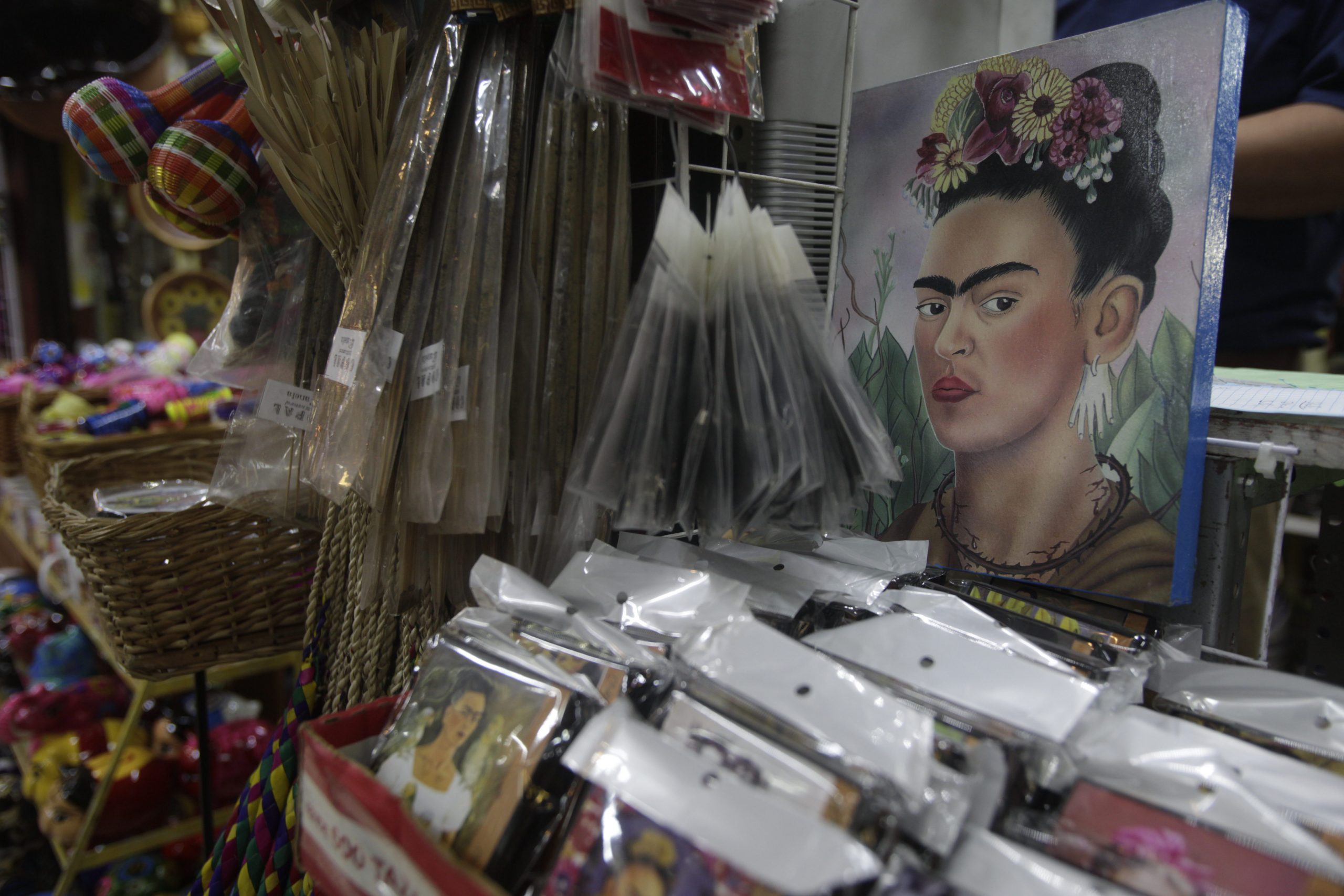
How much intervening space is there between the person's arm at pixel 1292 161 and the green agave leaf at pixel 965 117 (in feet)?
1.81

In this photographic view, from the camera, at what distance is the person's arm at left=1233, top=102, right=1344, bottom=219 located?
1.12 m

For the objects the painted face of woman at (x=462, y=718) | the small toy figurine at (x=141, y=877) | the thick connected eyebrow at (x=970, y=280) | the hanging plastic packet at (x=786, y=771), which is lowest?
the small toy figurine at (x=141, y=877)

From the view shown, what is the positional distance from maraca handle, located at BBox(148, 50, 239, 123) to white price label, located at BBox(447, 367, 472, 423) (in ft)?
1.95

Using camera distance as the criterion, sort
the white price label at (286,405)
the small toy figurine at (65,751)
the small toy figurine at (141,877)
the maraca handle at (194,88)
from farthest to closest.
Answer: the small toy figurine at (65,751)
the small toy figurine at (141,877)
the maraca handle at (194,88)
the white price label at (286,405)

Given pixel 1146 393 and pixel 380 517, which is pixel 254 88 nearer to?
pixel 380 517

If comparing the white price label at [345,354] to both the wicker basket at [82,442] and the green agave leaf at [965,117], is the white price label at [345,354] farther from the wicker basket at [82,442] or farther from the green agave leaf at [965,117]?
the wicker basket at [82,442]

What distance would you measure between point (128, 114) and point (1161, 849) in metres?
1.29

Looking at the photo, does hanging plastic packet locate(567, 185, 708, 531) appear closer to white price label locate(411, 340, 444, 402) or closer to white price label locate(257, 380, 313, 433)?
white price label locate(411, 340, 444, 402)

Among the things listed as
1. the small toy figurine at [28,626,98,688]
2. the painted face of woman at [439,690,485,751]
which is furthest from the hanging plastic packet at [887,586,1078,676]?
the small toy figurine at [28,626,98,688]

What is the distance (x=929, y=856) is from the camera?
1.47 feet

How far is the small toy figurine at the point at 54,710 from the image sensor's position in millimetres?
1798

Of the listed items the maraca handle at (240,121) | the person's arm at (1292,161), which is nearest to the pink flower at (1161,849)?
the person's arm at (1292,161)

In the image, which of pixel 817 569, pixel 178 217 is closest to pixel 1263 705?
pixel 817 569

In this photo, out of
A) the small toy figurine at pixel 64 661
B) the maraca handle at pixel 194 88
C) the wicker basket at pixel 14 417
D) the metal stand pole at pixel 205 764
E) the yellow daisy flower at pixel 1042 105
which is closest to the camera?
the yellow daisy flower at pixel 1042 105
